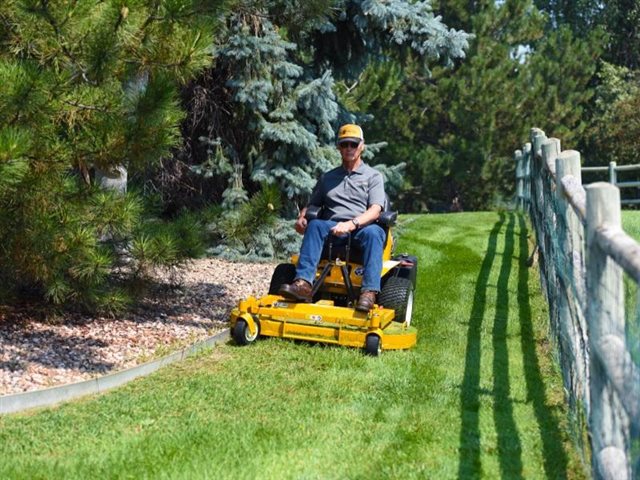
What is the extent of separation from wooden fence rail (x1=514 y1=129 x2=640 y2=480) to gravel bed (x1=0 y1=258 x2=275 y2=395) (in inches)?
110

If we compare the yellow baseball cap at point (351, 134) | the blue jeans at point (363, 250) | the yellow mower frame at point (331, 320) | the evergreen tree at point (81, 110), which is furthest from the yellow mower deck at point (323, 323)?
the yellow baseball cap at point (351, 134)

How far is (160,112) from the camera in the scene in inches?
219

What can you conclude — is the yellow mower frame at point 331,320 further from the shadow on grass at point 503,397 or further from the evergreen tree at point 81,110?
the evergreen tree at point 81,110

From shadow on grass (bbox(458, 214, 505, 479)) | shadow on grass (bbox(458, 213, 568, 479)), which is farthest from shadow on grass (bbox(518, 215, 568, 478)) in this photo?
shadow on grass (bbox(458, 214, 505, 479))

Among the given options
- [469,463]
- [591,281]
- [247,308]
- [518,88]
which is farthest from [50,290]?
[518,88]

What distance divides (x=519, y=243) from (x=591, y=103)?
18461 millimetres

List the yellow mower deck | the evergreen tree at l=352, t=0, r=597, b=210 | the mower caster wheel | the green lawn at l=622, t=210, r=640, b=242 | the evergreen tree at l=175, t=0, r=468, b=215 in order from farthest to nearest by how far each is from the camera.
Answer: the evergreen tree at l=352, t=0, r=597, b=210
the green lawn at l=622, t=210, r=640, b=242
the evergreen tree at l=175, t=0, r=468, b=215
the yellow mower deck
the mower caster wheel

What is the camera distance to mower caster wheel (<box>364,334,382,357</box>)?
20.2ft

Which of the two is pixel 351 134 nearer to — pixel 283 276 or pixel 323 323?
pixel 283 276

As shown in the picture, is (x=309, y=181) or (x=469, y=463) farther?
(x=309, y=181)

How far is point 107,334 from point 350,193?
204cm

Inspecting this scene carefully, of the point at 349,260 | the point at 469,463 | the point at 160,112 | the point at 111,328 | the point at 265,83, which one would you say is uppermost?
the point at 265,83

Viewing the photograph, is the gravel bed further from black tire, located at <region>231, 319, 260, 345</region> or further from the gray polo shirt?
the gray polo shirt

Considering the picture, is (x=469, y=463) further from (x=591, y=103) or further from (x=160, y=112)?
(x=591, y=103)
